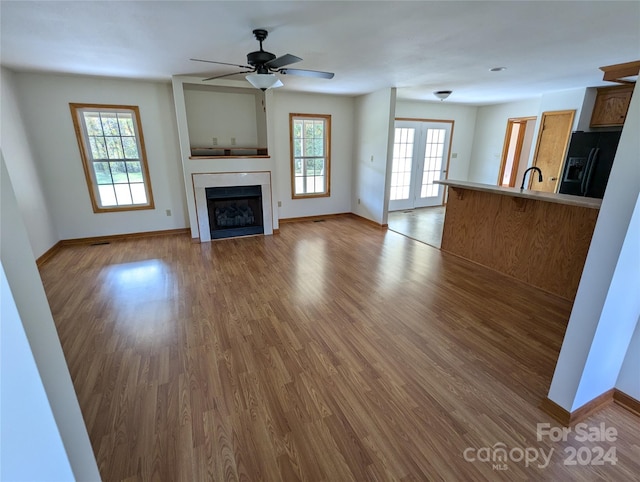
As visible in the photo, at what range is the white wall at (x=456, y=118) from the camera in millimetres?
6629

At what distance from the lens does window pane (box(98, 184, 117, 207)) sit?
482 centimetres

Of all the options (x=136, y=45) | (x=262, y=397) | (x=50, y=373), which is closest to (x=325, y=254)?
(x=262, y=397)

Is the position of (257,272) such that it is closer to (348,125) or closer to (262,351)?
(262,351)

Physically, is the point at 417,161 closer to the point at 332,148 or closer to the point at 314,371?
the point at 332,148

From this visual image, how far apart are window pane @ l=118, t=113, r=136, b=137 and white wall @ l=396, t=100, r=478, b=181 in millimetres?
5145

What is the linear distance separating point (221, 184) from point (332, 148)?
248 cm

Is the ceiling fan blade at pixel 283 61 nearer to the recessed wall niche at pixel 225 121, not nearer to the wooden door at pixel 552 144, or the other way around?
the recessed wall niche at pixel 225 121

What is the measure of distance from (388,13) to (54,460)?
295 cm

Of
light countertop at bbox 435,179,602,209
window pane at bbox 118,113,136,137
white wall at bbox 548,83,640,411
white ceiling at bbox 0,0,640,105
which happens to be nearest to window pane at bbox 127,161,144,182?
window pane at bbox 118,113,136,137

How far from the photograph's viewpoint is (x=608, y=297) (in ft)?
4.85

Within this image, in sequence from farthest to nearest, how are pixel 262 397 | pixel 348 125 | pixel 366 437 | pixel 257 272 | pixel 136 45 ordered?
pixel 348 125
pixel 257 272
pixel 136 45
pixel 262 397
pixel 366 437

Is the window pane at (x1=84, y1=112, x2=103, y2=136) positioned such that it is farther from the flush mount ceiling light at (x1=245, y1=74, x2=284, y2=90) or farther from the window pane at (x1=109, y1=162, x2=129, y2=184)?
the flush mount ceiling light at (x1=245, y1=74, x2=284, y2=90)

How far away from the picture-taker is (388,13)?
2193mm

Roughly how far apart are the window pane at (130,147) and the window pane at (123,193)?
1.63ft
